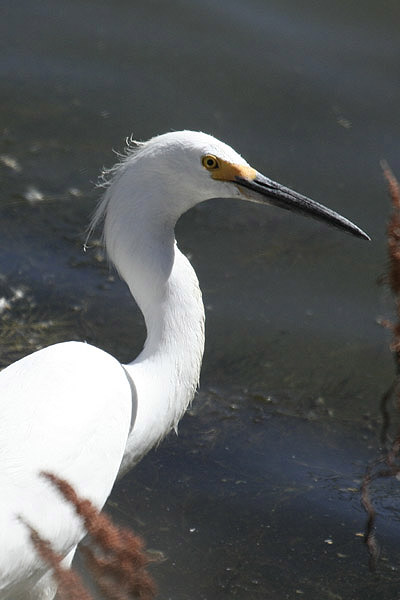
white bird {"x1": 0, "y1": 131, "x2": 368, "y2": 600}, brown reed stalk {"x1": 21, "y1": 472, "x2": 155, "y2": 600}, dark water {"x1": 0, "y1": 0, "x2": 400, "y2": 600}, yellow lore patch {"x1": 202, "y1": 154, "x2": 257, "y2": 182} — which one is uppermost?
brown reed stalk {"x1": 21, "y1": 472, "x2": 155, "y2": 600}

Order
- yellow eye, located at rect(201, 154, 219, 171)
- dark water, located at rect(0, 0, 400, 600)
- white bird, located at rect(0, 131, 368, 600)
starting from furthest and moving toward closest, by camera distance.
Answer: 1. dark water, located at rect(0, 0, 400, 600)
2. yellow eye, located at rect(201, 154, 219, 171)
3. white bird, located at rect(0, 131, 368, 600)

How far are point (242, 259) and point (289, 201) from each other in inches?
72.0

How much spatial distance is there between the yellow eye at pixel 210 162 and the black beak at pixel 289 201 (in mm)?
100

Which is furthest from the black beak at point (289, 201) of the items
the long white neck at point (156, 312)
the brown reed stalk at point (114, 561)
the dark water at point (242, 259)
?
the brown reed stalk at point (114, 561)

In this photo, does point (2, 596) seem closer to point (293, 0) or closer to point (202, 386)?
point (202, 386)

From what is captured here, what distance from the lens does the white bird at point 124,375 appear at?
2.46m

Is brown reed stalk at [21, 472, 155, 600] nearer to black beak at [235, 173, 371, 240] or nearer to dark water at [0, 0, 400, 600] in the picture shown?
black beak at [235, 173, 371, 240]

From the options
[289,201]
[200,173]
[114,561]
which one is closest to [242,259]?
[289,201]

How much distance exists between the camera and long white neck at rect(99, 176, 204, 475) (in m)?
2.75

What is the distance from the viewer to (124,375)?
2.79 metres

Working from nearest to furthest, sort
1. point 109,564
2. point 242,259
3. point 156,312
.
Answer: point 109,564 < point 156,312 < point 242,259

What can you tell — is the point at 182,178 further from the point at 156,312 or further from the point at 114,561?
the point at 114,561

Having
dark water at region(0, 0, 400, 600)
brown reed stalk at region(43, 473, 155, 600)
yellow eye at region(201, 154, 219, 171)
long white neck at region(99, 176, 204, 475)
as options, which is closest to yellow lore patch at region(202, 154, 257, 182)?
yellow eye at region(201, 154, 219, 171)

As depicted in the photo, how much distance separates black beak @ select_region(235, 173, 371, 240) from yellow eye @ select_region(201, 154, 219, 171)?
0.10 m
